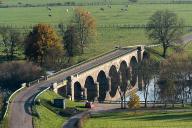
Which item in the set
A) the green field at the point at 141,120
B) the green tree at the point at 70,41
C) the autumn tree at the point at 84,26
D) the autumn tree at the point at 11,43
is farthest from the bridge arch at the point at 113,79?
the green field at the point at 141,120

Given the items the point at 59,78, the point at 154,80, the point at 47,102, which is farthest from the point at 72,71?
the point at 47,102

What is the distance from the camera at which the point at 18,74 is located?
392ft

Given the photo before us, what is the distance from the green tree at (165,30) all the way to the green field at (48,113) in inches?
2426

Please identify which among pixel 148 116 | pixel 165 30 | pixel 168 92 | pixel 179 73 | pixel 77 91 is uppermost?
pixel 165 30

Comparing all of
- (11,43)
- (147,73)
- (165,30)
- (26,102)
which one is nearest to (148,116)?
(26,102)

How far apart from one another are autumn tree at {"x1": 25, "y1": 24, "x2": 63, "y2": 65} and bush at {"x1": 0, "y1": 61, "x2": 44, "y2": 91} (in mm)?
9522

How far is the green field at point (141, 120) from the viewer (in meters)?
81.0

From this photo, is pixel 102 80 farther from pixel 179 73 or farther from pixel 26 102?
pixel 26 102

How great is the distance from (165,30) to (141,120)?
2939 inches

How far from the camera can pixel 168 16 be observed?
160m

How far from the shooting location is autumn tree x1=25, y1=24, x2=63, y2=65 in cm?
13112

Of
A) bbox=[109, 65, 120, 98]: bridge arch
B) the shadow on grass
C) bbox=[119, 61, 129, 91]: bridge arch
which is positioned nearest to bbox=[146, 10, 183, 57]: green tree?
bbox=[119, 61, 129, 91]: bridge arch

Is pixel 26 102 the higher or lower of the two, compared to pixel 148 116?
higher

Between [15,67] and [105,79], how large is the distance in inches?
762
